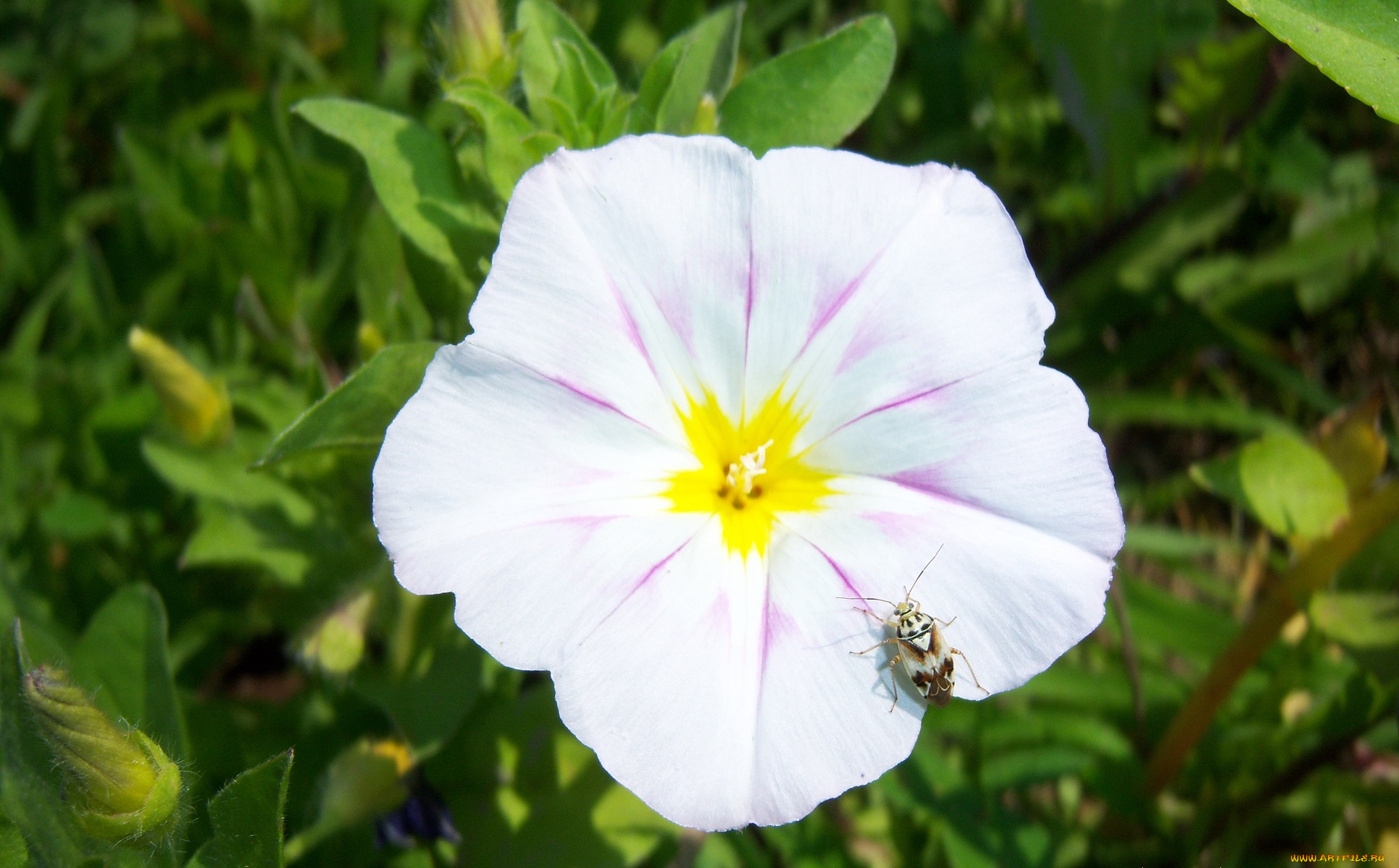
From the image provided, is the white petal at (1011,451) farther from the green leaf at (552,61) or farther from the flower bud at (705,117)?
the green leaf at (552,61)

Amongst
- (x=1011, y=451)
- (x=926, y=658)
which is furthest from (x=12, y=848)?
(x=1011, y=451)

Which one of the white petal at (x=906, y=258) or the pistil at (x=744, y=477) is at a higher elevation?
the white petal at (x=906, y=258)

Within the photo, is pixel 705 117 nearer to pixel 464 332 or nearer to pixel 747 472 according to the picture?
pixel 747 472

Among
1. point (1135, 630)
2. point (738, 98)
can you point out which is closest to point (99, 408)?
point (738, 98)

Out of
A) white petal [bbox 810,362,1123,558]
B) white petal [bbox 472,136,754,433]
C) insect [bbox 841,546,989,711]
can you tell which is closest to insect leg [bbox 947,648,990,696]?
insect [bbox 841,546,989,711]

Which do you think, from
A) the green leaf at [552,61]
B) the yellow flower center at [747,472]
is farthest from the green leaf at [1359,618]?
the green leaf at [552,61]

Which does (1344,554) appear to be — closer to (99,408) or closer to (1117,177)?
(1117,177)
